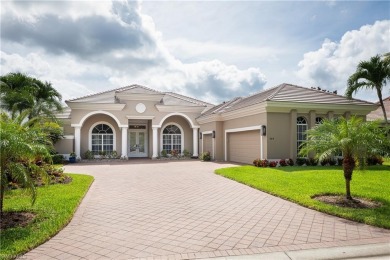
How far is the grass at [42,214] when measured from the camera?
516 centimetres

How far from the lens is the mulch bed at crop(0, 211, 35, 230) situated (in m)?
6.24

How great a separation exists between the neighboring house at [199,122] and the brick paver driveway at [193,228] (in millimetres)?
9262

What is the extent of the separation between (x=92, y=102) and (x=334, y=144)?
19.7 m

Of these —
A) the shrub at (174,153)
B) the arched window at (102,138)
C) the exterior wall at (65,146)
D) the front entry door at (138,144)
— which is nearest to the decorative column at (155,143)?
the shrub at (174,153)

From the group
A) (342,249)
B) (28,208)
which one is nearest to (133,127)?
(28,208)

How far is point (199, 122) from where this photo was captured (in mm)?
25984

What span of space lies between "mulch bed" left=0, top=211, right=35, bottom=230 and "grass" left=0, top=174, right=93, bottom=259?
15 centimetres

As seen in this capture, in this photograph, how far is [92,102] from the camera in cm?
2350

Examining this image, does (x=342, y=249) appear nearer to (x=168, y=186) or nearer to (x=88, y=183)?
(x=168, y=186)

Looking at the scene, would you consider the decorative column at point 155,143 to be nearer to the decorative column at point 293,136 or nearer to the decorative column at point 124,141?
the decorative column at point 124,141

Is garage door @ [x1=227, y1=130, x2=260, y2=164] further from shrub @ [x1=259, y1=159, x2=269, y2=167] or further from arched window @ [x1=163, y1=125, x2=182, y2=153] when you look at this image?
arched window @ [x1=163, y1=125, x2=182, y2=153]

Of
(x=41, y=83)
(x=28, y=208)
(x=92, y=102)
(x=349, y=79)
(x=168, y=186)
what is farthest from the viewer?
(x=92, y=102)

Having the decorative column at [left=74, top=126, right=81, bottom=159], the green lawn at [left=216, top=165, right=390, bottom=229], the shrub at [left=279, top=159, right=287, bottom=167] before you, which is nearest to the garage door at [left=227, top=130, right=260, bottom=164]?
the shrub at [left=279, top=159, right=287, bottom=167]

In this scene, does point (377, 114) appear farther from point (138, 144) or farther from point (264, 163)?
point (138, 144)
